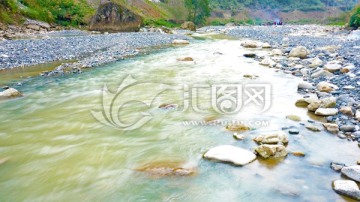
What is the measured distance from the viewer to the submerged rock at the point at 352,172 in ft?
15.1

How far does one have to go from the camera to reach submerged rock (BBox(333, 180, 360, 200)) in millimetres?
4188

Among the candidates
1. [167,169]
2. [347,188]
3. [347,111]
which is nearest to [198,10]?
[347,111]

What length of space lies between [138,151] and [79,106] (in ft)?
12.5

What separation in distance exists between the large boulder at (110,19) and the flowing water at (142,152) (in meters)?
31.4

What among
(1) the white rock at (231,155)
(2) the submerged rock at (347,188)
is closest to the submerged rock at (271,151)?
(1) the white rock at (231,155)

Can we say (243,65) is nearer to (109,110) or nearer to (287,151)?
(109,110)

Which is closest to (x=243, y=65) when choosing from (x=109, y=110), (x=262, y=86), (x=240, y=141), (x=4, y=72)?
(x=262, y=86)

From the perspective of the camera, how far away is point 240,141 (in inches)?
247

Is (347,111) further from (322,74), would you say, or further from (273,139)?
(322,74)
